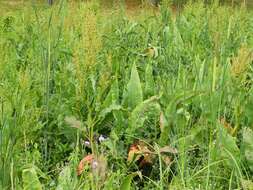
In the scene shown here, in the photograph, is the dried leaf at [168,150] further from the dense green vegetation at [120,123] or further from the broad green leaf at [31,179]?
the broad green leaf at [31,179]

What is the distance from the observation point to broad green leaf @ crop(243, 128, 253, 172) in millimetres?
2402

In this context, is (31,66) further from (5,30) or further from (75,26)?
(5,30)

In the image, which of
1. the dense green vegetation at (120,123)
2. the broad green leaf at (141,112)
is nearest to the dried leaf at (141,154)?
the dense green vegetation at (120,123)

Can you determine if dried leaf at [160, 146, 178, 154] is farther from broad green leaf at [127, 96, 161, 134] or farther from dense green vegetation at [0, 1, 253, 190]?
broad green leaf at [127, 96, 161, 134]

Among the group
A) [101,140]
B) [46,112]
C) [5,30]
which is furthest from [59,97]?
[5,30]

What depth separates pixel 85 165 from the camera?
220 cm

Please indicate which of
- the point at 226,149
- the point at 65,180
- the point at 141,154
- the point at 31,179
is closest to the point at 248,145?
the point at 226,149

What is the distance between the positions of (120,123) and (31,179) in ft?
2.61

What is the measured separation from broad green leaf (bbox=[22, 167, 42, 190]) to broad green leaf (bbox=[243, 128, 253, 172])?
98 cm

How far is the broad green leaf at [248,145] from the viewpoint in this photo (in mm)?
2402

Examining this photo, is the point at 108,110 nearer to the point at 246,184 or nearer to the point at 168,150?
the point at 168,150

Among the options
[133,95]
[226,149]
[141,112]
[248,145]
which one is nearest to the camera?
[226,149]

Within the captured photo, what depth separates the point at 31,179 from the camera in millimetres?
2070

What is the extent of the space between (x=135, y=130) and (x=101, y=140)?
0.79 ft
